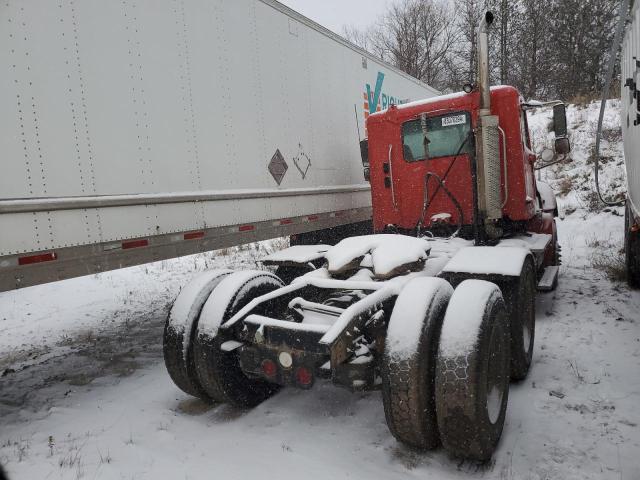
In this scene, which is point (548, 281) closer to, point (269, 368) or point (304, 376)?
point (304, 376)

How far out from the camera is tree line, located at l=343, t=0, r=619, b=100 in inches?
940

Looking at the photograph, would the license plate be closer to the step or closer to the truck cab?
the truck cab

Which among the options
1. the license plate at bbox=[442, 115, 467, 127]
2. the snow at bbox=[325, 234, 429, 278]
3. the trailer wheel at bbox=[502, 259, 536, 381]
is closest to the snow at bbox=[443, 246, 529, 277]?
the trailer wheel at bbox=[502, 259, 536, 381]

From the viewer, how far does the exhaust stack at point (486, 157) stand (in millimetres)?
4238

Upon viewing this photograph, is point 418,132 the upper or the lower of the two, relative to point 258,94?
lower

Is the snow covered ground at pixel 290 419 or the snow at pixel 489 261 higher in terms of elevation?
the snow at pixel 489 261

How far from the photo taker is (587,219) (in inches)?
424

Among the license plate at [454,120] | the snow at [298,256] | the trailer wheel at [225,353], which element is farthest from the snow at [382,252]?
the license plate at [454,120]

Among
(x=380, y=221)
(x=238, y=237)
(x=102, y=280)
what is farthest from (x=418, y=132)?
(x=102, y=280)

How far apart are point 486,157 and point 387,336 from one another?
2.54 metres

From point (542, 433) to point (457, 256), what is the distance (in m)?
1.44

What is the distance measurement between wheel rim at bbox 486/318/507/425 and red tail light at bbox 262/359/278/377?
4.20ft

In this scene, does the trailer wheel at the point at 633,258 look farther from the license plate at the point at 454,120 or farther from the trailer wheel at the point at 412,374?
the trailer wheel at the point at 412,374

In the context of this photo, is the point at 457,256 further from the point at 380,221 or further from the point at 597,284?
the point at 597,284
